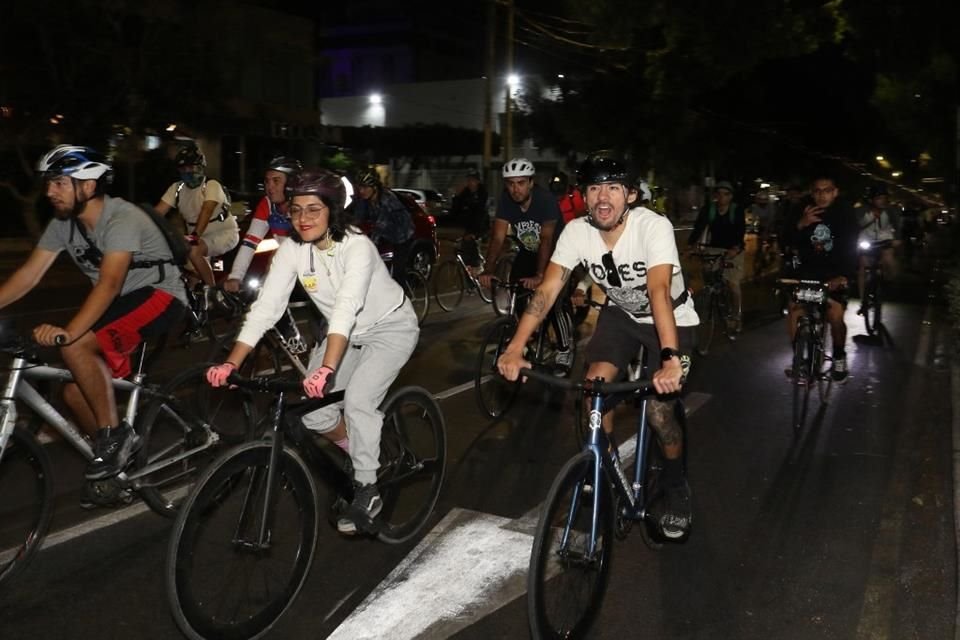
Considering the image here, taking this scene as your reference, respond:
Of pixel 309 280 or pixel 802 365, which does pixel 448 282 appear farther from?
pixel 309 280

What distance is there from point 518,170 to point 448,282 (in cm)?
564

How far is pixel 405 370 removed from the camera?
9.23 meters

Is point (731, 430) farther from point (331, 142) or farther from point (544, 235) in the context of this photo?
point (331, 142)

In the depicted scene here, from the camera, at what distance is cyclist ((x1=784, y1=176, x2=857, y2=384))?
8164 millimetres

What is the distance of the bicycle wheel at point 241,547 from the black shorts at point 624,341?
1536mm

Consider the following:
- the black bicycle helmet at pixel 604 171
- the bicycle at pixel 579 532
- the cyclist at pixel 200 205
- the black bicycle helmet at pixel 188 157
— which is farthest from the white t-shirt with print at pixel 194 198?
the bicycle at pixel 579 532

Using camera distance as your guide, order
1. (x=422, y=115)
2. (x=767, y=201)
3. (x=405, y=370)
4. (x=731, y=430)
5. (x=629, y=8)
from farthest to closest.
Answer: (x=422, y=115) → (x=767, y=201) → (x=629, y=8) → (x=405, y=370) → (x=731, y=430)

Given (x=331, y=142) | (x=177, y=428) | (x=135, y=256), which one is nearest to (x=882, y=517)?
(x=177, y=428)

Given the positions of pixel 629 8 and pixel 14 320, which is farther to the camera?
pixel 629 8

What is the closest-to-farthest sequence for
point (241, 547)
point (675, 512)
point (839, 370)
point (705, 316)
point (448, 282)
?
1. point (241, 547)
2. point (675, 512)
3. point (839, 370)
4. point (705, 316)
5. point (448, 282)

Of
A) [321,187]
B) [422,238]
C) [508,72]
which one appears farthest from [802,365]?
[508,72]

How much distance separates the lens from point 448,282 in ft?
44.6

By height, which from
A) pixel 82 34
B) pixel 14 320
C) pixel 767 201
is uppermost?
pixel 82 34

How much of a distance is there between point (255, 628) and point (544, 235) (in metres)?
4.65
